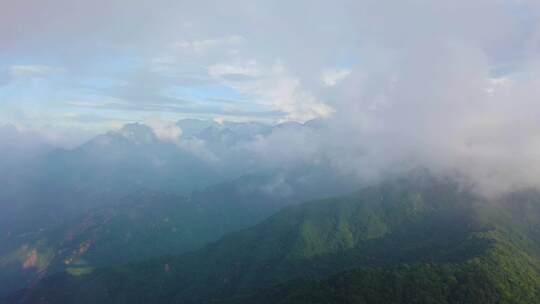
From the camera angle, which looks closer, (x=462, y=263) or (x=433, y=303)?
(x=433, y=303)

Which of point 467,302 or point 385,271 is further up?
point 385,271

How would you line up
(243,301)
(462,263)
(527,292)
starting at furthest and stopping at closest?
(243,301) < (462,263) < (527,292)

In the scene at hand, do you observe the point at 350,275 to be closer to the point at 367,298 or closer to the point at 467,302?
the point at 367,298

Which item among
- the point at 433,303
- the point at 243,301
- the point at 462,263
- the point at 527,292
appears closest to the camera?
the point at 433,303

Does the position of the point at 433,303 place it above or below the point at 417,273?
below

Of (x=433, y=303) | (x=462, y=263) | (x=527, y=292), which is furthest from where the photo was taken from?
(x=462, y=263)

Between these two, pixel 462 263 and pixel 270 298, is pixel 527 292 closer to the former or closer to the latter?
pixel 462 263

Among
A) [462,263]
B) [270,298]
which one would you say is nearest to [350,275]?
[270,298]

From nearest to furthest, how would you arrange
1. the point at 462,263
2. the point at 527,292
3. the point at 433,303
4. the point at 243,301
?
the point at 433,303
the point at 527,292
the point at 462,263
the point at 243,301

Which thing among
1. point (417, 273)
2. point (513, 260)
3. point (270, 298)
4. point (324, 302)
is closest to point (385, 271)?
point (417, 273)

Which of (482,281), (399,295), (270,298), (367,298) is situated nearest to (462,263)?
(482,281)
